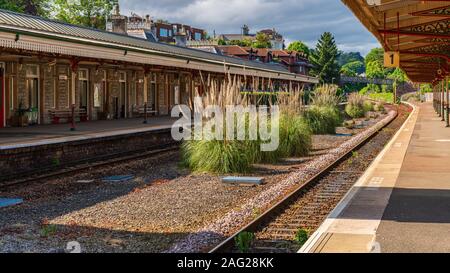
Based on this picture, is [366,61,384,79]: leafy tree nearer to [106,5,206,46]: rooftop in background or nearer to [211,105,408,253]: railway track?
[106,5,206,46]: rooftop in background

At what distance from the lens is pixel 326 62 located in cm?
11012

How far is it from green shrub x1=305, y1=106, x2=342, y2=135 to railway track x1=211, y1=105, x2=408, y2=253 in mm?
10162

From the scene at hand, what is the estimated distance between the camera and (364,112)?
4569cm

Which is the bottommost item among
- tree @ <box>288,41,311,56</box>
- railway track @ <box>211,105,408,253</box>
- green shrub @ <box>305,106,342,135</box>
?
railway track @ <box>211,105,408,253</box>

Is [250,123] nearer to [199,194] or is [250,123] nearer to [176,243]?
[199,194]

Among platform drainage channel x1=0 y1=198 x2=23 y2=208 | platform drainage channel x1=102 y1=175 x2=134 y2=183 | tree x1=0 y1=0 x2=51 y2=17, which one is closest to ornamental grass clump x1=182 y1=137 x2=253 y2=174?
platform drainage channel x1=102 y1=175 x2=134 y2=183

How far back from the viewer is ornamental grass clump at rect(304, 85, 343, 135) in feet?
84.7

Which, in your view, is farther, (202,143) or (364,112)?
(364,112)

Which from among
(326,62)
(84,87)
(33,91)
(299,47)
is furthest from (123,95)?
(299,47)

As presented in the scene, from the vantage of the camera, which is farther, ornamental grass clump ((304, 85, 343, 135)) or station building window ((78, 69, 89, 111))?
station building window ((78, 69, 89, 111))

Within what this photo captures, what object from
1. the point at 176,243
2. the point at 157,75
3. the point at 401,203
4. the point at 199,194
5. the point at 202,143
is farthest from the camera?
the point at 157,75

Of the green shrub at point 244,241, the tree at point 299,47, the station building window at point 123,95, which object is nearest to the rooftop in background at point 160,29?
the tree at point 299,47
